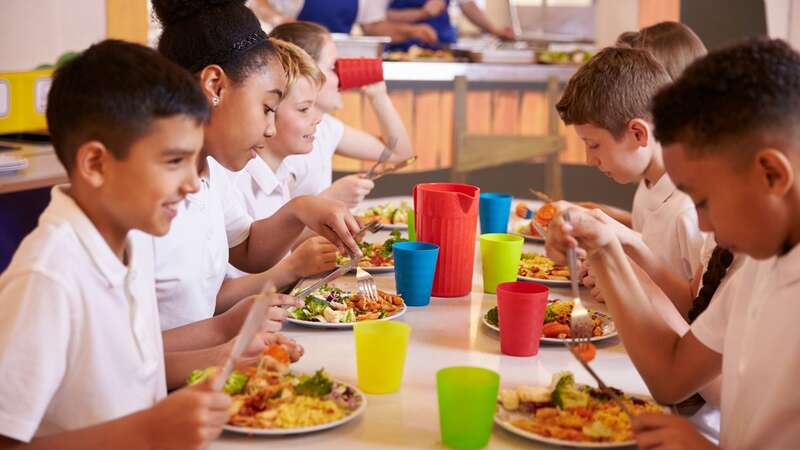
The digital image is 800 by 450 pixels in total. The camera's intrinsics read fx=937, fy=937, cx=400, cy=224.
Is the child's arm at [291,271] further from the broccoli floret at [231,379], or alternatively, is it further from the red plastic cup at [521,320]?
the broccoli floret at [231,379]

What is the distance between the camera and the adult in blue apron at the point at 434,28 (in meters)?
5.72

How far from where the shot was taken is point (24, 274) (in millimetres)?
1083

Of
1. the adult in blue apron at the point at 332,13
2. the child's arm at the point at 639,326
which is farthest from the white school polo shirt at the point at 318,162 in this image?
the adult in blue apron at the point at 332,13

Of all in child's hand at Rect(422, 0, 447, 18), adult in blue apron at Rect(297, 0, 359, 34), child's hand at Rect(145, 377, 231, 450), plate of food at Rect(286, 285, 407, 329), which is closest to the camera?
child's hand at Rect(145, 377, 231, 450)

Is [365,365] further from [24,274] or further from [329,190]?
[329,190]

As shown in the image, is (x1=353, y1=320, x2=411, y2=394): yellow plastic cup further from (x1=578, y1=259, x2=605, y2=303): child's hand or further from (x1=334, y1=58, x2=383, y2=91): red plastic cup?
(x1=334, y1=58, x2=383, y2=91): red plastic cup

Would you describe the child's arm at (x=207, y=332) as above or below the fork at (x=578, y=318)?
below

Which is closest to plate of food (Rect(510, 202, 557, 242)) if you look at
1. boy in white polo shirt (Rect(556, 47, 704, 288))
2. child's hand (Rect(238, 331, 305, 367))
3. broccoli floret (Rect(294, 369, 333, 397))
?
boy in white polo shirt (Rect(556, 47, 704, 288))

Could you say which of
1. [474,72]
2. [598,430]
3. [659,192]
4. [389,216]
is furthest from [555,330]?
[474,72]

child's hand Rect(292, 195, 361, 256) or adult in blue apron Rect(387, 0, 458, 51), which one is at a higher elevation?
adult in blue apron Rect(387, 0, 458, 51)

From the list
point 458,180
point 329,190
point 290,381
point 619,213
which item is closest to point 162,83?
point 290,381

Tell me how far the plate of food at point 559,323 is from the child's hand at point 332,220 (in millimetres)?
379

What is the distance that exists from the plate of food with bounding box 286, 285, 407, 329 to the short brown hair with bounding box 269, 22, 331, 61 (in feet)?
4.04

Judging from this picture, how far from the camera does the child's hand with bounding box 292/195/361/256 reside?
76.3 inches
